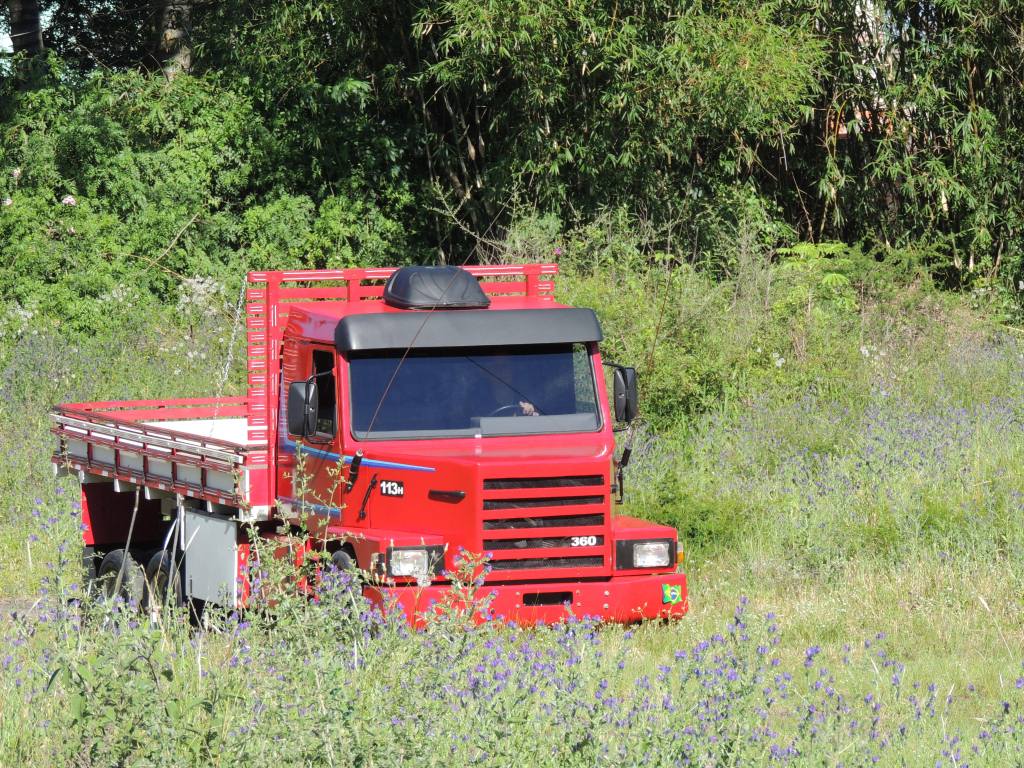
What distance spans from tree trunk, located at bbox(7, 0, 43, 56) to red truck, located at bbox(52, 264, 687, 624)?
48.2 feet

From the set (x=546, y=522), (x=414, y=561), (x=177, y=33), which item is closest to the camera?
(x=414, y=561)

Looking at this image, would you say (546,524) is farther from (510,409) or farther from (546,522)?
(510,409)

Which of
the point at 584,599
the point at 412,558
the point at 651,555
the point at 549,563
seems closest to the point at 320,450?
the point at 412,558

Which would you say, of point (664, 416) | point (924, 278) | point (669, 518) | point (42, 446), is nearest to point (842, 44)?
point (924, 278)

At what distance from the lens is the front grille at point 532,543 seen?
7.52 m

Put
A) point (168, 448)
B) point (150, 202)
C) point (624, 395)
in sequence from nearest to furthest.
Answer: point (624, 395)
point (168, 448)
point (150, 202)

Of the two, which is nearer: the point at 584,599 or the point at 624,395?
the point at 584,599

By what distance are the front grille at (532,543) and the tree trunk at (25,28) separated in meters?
17.1

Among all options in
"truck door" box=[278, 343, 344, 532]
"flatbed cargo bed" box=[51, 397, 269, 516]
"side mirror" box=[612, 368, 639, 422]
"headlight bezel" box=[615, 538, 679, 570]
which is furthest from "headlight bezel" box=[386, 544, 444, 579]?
"side mirror" box=[612, 368, 639, 422]

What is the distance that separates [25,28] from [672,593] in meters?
17.9

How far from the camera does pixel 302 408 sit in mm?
7805

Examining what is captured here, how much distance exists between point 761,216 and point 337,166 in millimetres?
5986

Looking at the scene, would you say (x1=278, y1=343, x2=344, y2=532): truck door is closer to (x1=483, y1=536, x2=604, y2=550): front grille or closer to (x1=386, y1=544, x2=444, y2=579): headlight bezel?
(x1=386, y1=544, x2=444, y2=579): headlight bezel

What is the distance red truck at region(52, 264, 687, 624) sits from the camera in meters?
7.52
